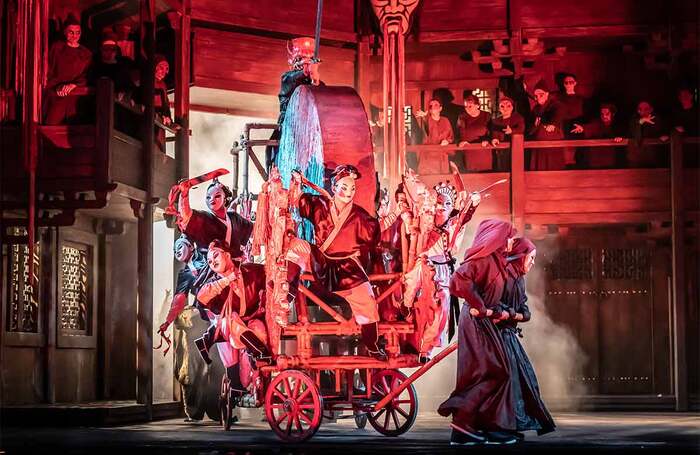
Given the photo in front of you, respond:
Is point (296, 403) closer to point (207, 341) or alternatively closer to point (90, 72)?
point (207, 341)

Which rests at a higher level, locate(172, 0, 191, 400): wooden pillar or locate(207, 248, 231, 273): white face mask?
locate(172, 0, 191, 400): wooden pillar

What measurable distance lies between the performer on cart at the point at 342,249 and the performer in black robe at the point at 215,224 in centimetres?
180

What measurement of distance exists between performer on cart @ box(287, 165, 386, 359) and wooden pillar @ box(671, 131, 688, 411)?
7227 millimetres

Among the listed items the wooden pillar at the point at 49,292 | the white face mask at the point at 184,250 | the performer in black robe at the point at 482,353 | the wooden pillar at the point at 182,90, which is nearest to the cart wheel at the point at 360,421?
the performer in black robe at the point at 482,353

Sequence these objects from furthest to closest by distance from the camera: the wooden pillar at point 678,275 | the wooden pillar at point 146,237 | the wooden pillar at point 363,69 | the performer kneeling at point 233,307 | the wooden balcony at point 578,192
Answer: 1. the wooden pillar at point 363,69
2. the wooden balcony at point 578,192
3. the wooden pillar at point 678,275
4. the wooden pillar at point 146,237
5. the performer kneeling at point 233,307

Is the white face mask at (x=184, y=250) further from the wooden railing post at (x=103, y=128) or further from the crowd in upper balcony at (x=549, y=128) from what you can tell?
the crowd in upper balcony at (x=549, y=128)

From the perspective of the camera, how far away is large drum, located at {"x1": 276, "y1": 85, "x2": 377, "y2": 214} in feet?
41.9

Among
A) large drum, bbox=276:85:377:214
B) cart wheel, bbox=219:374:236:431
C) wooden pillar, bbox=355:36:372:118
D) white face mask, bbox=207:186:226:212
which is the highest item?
wooden pillar, bbox=355:36:372:118

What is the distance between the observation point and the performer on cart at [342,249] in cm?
1163

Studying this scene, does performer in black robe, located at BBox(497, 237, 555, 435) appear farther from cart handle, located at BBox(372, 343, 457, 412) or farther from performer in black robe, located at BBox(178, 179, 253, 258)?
performer in black robe, located at BBox(178, 179, 253, 258)

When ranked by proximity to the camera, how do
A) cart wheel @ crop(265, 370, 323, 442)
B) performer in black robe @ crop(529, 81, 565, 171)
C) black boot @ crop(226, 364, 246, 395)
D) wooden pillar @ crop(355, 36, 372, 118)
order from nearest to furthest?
1. cart wheel @ crop(265, 370, 323, 442)
2. black boot @ crop(226, 364, 246, 395)
3. performer in black robe @ crop(529, 81, 565, 171)
4. wooden pillar @ crop(355, 36, 372, 118)

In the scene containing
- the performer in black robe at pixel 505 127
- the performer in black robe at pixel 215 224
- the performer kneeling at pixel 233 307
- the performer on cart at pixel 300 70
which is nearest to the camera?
the performer kneeling at pixel 233 307

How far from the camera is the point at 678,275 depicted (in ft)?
59.2

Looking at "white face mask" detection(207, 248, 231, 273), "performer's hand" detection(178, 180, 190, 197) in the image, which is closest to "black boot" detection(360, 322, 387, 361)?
"white face mask" detection(207, 248, 231, 273)
